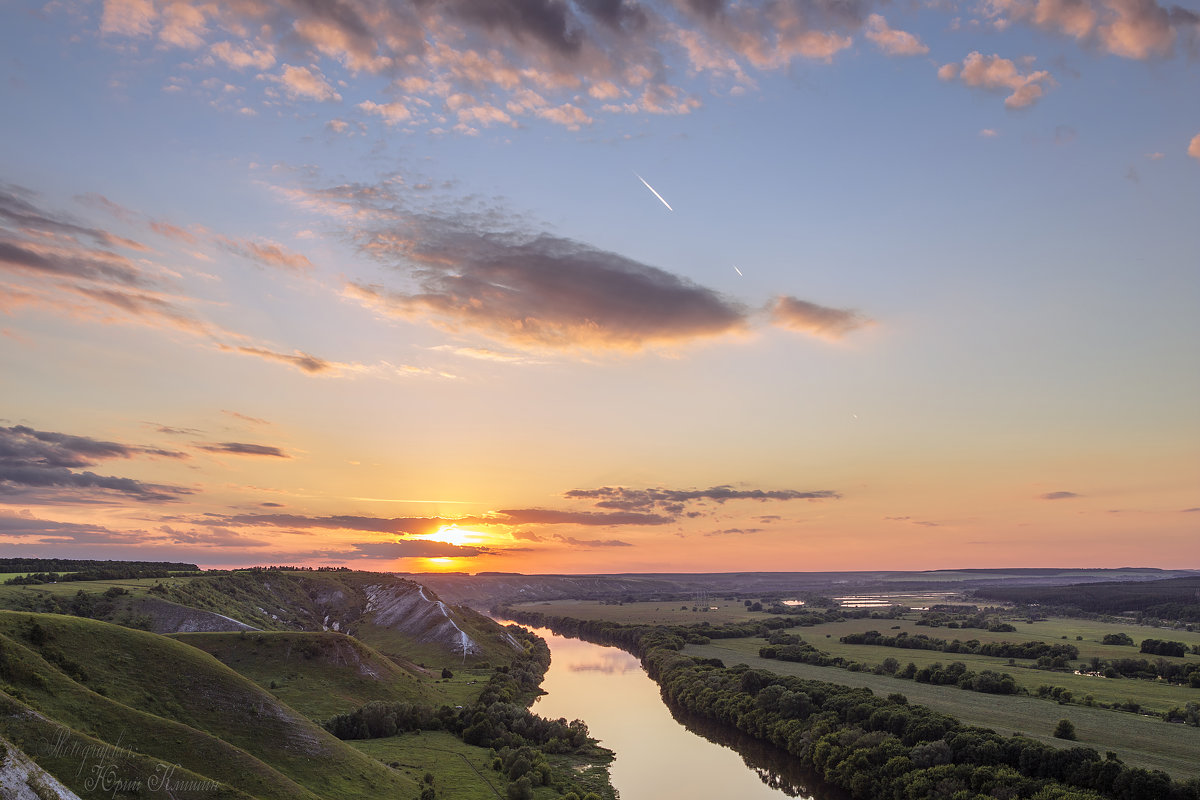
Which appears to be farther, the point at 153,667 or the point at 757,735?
the point at 757,735

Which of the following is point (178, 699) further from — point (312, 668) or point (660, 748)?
point (660, 748)

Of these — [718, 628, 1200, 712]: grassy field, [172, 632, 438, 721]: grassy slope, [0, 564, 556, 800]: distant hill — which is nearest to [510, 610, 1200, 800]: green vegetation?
[718, 628, 1200, 712]: grassy field

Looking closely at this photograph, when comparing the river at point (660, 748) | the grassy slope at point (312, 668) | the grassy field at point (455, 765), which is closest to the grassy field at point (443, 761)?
the grassy field at point (455, 765)

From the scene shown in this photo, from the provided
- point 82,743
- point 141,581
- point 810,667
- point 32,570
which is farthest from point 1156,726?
point 32,570

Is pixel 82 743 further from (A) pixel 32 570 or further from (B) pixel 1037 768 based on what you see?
(A) pixel 32 570

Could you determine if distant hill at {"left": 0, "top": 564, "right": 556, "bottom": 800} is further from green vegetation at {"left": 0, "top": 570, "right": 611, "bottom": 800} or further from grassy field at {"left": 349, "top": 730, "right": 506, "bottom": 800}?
grassy field at {"left": 349, "top": 730, "right": 506, "bottom": 800}

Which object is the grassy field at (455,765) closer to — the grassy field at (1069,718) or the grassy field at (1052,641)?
the grassy field at (1069,718)
